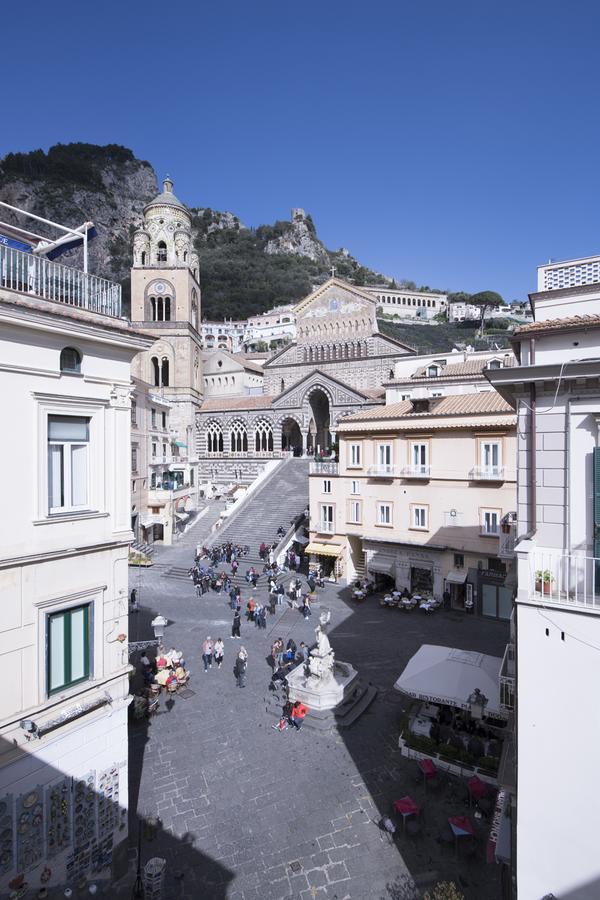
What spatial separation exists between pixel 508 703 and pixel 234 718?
6968 millimetres

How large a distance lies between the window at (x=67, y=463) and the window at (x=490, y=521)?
57.6ft

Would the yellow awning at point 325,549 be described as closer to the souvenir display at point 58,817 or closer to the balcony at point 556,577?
the souvenir display at point 58,817

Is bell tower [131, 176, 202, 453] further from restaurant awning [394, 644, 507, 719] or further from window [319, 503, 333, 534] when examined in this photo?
restaurant awning [394, 644, 507, 719]

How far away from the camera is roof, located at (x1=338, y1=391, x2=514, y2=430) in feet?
69.7

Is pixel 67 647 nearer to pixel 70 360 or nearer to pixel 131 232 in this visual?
pixel 70 360

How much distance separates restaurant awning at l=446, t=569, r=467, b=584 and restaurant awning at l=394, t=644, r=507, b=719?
883cm

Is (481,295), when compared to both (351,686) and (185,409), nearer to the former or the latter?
(185,409)

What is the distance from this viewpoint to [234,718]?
1312 centimetres

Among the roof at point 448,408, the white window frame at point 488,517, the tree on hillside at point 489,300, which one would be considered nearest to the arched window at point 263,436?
the roof at point 448,408

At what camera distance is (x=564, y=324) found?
22.8 ft

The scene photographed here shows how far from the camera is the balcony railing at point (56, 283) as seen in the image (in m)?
6.94

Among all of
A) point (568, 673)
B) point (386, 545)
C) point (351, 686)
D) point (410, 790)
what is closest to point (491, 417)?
point (386, 545)

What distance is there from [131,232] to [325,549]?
4497 inches

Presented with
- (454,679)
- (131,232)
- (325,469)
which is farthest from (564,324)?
(131,232)
